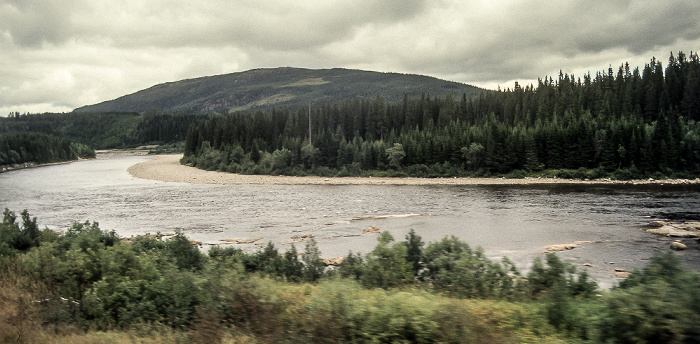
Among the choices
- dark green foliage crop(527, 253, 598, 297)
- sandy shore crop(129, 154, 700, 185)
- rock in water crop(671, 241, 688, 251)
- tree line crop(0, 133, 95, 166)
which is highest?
tree line crop(0, 133, 95, 166)

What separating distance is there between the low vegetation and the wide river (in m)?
8.17

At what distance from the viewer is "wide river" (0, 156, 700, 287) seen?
959 inches

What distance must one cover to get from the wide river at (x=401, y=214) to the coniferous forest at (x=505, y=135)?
1319 cm

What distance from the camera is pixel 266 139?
10612 centimetres

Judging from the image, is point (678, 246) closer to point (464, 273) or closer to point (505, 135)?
point (464, 273)

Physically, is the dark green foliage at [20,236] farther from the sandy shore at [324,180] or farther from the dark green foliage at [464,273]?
the sandy shore at [324,180]

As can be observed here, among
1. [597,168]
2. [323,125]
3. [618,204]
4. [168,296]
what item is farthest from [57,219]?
[323,125]

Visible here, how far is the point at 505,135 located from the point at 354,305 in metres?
72.4

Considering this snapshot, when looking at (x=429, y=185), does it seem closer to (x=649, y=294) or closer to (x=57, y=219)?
(x=57, y=219)

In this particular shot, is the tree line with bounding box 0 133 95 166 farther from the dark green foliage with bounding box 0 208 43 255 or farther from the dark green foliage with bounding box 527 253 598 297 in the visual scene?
the dark green foliage with bounding box 527 253 598 297

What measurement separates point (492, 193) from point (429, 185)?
44.5ft

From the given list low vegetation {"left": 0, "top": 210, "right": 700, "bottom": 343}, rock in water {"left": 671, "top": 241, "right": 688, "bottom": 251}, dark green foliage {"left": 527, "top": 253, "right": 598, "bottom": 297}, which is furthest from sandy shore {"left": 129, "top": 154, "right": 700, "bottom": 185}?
low vegetation {"left": 0, "top": 210, "right": 700, "bottom": 343}

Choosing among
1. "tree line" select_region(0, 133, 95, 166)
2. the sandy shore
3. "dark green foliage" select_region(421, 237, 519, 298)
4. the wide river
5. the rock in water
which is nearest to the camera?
"dark green foliage" select_region(421, 237, 519, 298)

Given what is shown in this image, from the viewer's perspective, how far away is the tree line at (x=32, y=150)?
274 ft
